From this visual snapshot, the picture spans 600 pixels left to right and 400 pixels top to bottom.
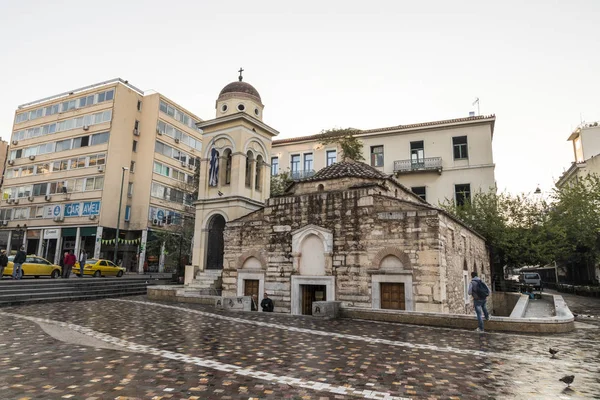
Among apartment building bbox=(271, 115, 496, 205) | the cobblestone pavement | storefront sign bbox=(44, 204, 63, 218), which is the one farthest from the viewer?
storefront sign bbox=(44, 204, 63, 218)

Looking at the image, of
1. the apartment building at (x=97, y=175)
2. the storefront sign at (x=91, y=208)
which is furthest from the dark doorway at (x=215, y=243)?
the storefront sign at (x=91, y=208)

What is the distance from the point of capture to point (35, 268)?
2138cm

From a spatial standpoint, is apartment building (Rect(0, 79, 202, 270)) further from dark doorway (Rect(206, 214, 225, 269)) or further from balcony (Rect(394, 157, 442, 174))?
balcony (Rect(394, 157, 442, 174))

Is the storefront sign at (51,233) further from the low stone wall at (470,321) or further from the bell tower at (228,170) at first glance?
the low stone wall at (470,321)

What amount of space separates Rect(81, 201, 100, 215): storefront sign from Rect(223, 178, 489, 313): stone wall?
953 inches

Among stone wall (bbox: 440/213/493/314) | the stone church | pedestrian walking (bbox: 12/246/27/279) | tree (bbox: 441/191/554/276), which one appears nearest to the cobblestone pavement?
the stone church

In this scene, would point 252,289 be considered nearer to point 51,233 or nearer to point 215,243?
point 215,243

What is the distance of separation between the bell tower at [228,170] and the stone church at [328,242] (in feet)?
0.20

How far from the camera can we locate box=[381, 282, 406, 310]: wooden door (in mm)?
13174

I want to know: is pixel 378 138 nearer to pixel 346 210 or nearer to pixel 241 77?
pixel 241 77

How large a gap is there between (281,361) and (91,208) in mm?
35524

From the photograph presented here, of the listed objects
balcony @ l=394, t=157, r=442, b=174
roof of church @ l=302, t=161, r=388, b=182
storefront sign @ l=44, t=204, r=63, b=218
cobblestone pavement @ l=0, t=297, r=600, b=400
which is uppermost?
balcony @ l=394, t=157, r=442, b=174

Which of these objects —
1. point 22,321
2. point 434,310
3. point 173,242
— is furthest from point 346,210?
point 173,242

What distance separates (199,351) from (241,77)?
18997mm
